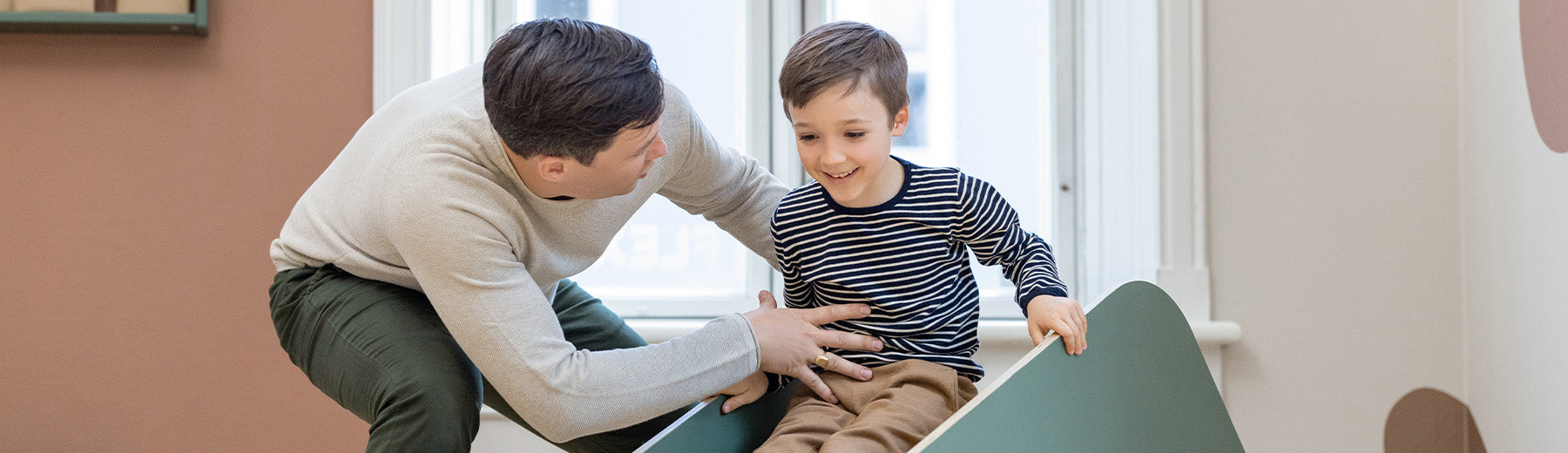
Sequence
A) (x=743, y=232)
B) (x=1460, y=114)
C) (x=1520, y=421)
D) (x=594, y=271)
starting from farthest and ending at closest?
(x=594, y=271) → (x=1460, y=114) → (x=1520, y=421) → (x=743, y=232)

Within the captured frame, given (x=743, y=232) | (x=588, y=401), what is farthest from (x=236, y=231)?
(x=588, y=401)

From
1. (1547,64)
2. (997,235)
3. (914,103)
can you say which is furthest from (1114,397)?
(914,103)

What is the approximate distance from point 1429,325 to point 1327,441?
267 millimetres

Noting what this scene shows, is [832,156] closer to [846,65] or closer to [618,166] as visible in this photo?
[846,65]

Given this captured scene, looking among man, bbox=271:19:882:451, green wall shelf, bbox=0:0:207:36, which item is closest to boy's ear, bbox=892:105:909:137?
man, bbox=271:19:882:451

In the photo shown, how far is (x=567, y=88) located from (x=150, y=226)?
1384 millimetres

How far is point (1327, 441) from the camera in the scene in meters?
1.87

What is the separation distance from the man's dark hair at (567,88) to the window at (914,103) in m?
1.06

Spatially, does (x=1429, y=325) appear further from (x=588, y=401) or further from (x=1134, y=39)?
(x=588, y=401)

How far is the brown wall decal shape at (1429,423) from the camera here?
1.84 meters

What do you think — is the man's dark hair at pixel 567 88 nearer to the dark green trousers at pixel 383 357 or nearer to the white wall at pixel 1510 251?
the dark green trousers at pixel 383 357

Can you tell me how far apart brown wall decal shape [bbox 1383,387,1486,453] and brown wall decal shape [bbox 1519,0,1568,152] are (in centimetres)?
54

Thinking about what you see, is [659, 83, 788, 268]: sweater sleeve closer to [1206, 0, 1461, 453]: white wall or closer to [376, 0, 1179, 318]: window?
[376, 0, 1179, 318]: window

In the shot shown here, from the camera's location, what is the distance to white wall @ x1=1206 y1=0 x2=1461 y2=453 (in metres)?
1.84
